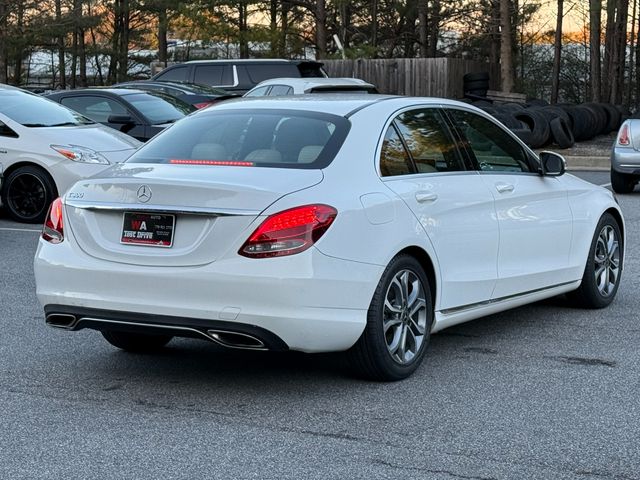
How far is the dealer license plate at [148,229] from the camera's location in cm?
550

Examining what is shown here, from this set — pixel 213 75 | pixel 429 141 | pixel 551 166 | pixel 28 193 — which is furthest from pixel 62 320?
pixel 213 75

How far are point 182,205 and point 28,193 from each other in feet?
28.2

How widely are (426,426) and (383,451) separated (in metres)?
0.44

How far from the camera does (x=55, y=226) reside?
5.98 m

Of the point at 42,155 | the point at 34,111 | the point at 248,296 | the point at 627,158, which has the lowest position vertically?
the point at 248,296

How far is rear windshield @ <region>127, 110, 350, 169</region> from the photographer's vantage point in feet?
19.3

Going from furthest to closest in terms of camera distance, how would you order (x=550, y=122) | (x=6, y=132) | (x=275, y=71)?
1. (x=550, y=122)
2. (x=275, y=71)
3. (x=6, y=132)

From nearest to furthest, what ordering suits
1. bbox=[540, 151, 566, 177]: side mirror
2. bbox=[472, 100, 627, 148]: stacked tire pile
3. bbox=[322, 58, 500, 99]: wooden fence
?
bbox=[540, 151, 566, 177]: side mirror
bbox=[472, 100, 627, 148]: stacked tire pile
bbox=[322, 58, 500, 99]: wooden fence

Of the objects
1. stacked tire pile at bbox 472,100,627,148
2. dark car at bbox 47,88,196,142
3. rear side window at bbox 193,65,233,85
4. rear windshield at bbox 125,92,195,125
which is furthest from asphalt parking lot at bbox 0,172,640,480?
rear side window at bbox 193,65,233,85

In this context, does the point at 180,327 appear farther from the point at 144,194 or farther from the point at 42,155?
the point at 42,155

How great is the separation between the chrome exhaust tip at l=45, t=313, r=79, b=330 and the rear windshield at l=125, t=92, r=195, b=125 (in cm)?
1035

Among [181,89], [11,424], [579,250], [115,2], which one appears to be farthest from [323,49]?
[11,424]

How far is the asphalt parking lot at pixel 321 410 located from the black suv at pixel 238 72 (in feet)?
55.3

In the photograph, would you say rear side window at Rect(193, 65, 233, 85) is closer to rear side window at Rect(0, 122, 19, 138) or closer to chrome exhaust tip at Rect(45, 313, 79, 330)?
rear side window at Rect(0, 122, 19, 138)
